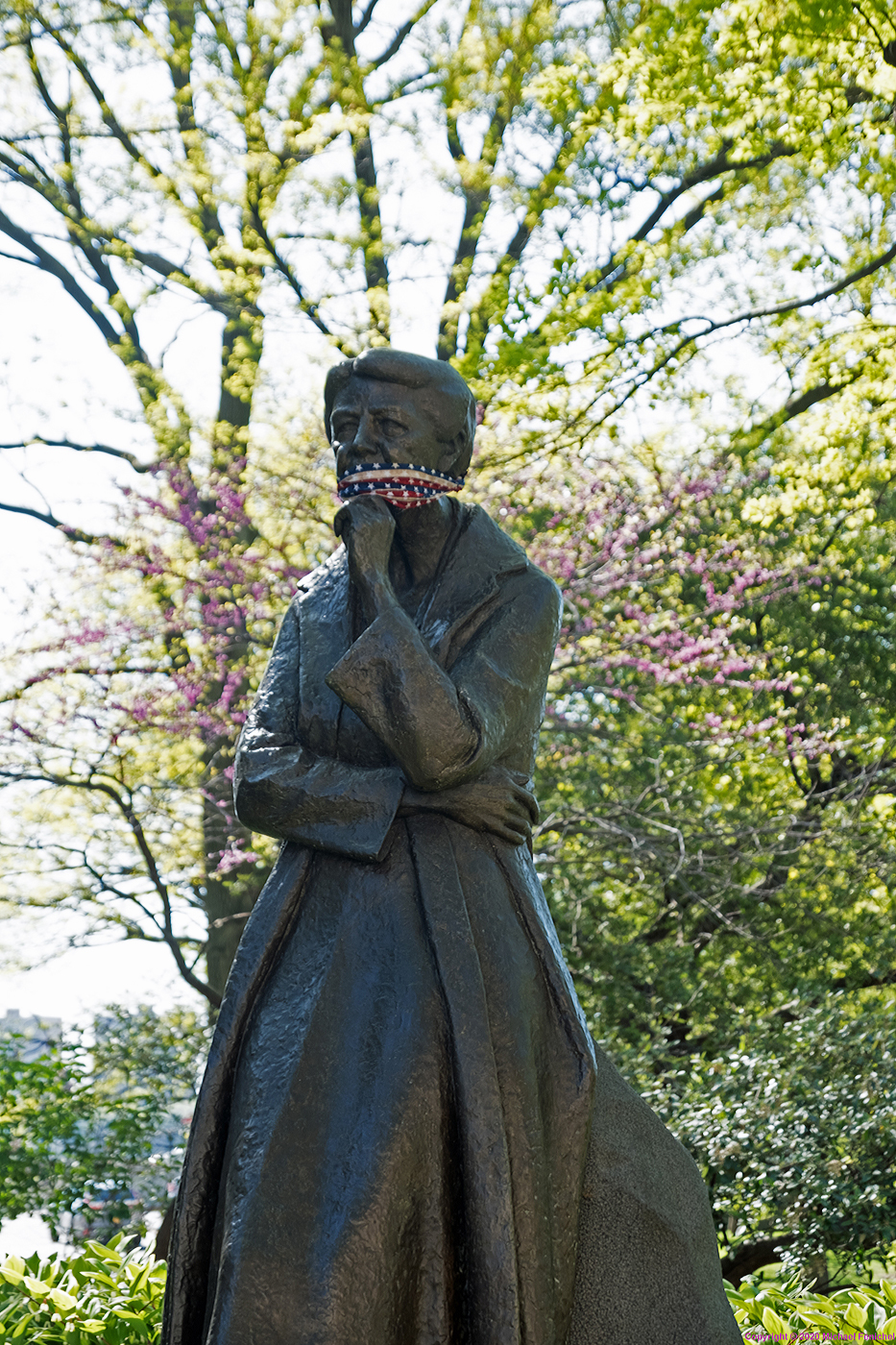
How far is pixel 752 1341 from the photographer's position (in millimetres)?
4520

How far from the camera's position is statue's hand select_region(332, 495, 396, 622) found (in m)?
2.55

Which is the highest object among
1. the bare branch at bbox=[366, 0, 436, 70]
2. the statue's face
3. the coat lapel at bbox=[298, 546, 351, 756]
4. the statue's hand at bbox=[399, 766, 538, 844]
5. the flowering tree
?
the bare branch at bbox=[366, 0, 436, 70]

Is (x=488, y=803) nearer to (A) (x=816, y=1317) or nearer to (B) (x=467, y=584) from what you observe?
(B) (x=467, y=584)

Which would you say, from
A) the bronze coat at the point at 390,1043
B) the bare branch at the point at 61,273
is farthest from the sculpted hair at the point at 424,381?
the bare branch at the point at 61,273

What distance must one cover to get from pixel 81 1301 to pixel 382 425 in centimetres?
376

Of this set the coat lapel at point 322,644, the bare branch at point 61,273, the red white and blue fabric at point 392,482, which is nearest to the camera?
the coat lapel at point 322,644

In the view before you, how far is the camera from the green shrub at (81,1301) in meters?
4.51

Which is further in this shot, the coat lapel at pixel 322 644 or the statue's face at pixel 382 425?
the statue's face at pixel 382 425

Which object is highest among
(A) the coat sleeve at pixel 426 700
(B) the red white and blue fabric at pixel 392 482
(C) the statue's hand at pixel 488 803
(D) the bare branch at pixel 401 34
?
(D) the bare branch at pixel 401 34

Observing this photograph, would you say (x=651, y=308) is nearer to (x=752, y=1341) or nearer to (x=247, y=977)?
(x=752, y=1341)

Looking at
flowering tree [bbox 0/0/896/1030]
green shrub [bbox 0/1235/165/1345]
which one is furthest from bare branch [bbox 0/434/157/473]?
green shrub [bbox 0/1235/165/1345]

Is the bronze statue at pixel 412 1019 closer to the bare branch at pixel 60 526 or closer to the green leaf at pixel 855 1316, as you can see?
the green leaf at pixel 855 1316

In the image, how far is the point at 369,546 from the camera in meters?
2.61

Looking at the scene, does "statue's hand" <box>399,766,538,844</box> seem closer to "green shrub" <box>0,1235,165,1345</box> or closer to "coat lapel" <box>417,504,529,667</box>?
"coat lapel" <box>417,504,529,667</box>
